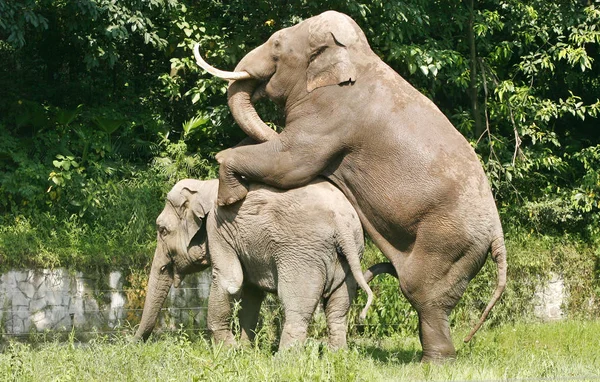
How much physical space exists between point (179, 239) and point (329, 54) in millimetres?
2294

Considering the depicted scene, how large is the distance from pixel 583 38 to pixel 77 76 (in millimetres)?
7759

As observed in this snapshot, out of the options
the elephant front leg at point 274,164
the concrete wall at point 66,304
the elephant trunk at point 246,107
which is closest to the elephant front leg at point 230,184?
the elephant front leg at point 274,164

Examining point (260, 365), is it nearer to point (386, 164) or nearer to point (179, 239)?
point (386, 164)

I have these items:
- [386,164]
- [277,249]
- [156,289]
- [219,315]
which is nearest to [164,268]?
[156,289]

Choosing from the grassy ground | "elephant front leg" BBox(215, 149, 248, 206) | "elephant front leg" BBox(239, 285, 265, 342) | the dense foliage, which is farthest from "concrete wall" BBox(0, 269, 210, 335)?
"elephant front leg" BBox(215, 149, 248, 206)

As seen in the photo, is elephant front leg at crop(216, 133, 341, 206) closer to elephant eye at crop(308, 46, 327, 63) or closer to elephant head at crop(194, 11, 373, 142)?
elephant head at crop(194, 11, 373, 142)

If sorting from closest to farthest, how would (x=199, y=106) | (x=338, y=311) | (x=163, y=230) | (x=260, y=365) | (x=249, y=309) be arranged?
(x=260, y=365) → (x=338, y=311) → (x=249, y=309) → (x=163, y=230) → (x=199, y=106)

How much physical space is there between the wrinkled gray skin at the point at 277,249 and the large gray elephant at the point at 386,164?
0.19 m

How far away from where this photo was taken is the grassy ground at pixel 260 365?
7.55 meters

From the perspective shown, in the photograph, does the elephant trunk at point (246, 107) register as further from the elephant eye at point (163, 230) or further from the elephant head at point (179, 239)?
the elephant eye at point (163, 230)

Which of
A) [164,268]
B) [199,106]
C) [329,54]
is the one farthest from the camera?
[199,106]

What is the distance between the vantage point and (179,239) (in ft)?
33.1

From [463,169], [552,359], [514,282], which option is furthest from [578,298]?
[463,169]

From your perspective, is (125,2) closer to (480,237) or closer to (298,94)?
(298,94)
